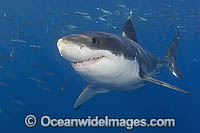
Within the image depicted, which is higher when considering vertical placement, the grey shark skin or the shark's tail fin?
the grey shark skin

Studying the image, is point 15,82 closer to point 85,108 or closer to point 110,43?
point 85,108

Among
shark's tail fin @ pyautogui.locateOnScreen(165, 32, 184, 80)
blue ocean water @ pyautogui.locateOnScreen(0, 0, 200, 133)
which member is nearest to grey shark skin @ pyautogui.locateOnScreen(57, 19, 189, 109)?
shark's tail fin @ pyautogui.locateOnScreen(165, 32, 184, 80)

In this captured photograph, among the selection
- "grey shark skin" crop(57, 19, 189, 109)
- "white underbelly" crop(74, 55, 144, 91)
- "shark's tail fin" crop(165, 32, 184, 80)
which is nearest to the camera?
"grey shark skin" crop(57, 19, 189, 109)

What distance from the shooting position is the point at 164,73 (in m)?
39.1

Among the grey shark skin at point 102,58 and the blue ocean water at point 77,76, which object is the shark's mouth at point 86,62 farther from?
the blue ocean water at point 77,76

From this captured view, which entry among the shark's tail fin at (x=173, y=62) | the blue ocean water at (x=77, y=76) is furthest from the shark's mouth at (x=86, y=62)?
the blue ocean water at (x=77, y=76)

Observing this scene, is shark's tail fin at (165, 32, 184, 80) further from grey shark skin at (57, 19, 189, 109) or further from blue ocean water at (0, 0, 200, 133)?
blue ocean water at (0, 0, 200, 133)

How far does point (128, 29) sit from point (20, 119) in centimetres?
2210

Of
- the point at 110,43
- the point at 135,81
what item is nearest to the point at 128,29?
the point at 135,81

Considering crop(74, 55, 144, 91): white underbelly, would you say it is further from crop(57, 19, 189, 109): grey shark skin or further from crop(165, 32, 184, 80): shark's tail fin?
crop(165, 32, 184, 80): shark's tail fin

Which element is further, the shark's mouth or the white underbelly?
the white underbelly

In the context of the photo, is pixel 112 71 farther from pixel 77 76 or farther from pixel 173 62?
pixel 77 76

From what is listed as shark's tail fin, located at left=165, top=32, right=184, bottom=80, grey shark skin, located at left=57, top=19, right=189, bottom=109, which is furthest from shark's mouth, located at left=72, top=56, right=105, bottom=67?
shark's tail fin, located at left=165, top=32, right=184, bottom=80

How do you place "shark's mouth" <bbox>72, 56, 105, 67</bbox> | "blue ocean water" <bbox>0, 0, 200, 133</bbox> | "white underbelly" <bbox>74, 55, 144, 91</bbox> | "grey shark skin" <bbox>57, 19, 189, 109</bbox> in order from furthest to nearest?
1. "blue ocean water" <bbox>0, 0, 200, 133</bbox>
2. "white underbelly" <bbox>74, 55, 144, 91</bbox>
3. "shark's mouth" <bbox>72, 56, 105, 67</bbox>
4. "grey shark skin" <bbox>57, 19, 189, 109</bbox>
